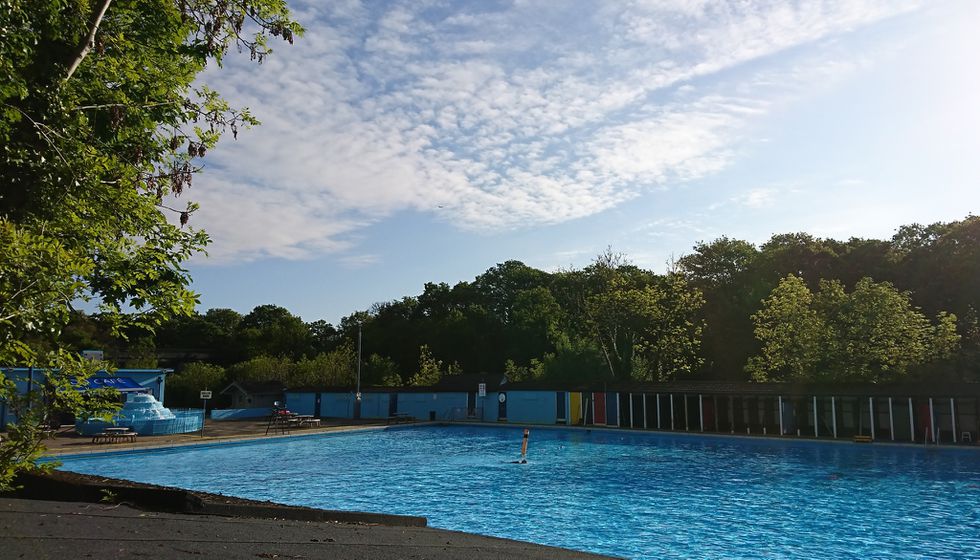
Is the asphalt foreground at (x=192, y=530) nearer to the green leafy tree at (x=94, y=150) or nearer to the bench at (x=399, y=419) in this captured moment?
the green leafy tree at (x=94, y=150)

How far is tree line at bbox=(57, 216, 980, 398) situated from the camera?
31656mm

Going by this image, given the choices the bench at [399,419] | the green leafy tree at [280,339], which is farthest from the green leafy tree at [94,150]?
the green leafy tree at [280,339]

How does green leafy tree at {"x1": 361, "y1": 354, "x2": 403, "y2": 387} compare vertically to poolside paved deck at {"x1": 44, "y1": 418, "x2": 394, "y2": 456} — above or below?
above

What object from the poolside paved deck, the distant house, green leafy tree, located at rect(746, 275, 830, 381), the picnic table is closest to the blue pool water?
the poolside paved deck

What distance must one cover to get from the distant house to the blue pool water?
20.0m

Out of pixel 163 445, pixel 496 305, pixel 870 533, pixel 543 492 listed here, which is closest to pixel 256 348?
pixel 496 305

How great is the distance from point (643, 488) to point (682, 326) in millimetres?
29897

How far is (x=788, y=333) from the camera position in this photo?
112 feet

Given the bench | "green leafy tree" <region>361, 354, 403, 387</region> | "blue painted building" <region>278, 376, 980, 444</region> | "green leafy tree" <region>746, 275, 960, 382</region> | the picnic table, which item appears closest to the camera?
the picnic table

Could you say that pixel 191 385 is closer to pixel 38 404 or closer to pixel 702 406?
pixel 702 406

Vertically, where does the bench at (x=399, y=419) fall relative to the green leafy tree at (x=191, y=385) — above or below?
below

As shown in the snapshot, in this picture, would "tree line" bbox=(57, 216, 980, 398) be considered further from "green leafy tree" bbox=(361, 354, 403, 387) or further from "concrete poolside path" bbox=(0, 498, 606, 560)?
"concrete poolside path" bbox=(0, 498, 606, 560)

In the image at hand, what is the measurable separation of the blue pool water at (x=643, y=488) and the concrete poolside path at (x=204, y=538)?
426 centimetres

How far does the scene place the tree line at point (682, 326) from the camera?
31.7 m
